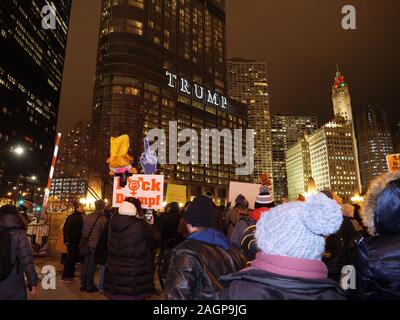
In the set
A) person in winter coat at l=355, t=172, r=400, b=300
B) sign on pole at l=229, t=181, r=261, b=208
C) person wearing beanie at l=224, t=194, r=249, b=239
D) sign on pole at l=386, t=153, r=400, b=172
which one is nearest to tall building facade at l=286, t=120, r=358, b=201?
sign on pole at l=386, t=153, r=400, b=172

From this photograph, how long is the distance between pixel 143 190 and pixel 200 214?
5161mm

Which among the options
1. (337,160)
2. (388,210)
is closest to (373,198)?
(388,210)

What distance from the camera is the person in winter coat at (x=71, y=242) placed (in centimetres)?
897

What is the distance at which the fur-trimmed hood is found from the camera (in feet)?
7.99

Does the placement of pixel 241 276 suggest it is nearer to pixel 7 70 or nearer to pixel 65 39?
pixel 7 70

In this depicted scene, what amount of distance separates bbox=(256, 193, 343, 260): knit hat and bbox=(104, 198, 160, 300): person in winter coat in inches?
145

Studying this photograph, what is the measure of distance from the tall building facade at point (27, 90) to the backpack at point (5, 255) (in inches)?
3876

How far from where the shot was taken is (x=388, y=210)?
7.53 feet

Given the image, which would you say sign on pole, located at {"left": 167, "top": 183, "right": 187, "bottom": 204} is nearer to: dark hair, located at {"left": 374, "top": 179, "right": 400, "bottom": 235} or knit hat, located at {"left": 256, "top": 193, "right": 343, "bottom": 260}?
dark hair, located at {"left": 374, "top": 179, "right": 400, "bottom": 235}

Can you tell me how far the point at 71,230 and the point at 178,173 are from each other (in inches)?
4177

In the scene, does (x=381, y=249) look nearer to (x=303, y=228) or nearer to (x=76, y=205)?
(x=303, y=228)

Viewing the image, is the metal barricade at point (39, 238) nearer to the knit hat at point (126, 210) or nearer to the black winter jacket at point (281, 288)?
the knit hat at point (126, 210)

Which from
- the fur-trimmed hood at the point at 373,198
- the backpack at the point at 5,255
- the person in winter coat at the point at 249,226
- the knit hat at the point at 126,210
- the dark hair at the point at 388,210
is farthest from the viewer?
the knit hat at the point at 126,210

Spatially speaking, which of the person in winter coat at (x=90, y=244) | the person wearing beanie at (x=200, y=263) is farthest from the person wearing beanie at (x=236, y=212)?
the person wearing beanie at (x=200, y=263)
